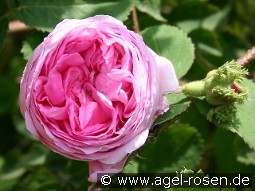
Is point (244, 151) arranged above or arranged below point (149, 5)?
below

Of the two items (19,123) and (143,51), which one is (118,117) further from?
(19,123)

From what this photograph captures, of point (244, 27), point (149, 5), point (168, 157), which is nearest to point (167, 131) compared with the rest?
point (168, 157)

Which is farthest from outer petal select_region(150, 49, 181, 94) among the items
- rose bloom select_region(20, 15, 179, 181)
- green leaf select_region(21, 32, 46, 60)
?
green leaf select_region(21, 32, 46, 60)

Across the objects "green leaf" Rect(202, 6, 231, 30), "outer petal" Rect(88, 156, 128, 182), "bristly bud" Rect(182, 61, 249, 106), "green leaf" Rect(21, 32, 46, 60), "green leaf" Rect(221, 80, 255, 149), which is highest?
"bristly bud" Rect(182, 61, 249, 106)

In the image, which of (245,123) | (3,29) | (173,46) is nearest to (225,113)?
(245,123)

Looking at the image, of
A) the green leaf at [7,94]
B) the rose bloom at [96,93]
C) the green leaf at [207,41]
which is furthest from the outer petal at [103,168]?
the green leaf at [7,94]

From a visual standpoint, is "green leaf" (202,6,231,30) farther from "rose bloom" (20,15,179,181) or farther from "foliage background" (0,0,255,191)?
"rose bloom" (20,15,179,181)

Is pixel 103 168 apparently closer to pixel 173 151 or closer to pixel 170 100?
pixel 170 100
